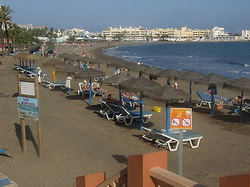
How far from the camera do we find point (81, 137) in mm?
9359

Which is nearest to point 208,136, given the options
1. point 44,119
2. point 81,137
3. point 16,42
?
point 81,137

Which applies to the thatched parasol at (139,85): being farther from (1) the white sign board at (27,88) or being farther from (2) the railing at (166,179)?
(2) the railing at (166,179)

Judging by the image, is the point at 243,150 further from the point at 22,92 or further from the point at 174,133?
the point at 22,92

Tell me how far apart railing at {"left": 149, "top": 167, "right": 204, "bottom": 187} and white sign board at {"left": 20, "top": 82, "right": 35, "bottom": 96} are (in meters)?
5.29

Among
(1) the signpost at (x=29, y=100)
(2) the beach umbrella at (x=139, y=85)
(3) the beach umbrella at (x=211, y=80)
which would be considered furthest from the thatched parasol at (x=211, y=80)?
(1) the signpost at (x=29, y=100)

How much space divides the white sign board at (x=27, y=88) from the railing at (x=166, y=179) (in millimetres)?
5292

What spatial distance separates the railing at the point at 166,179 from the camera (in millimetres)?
2590

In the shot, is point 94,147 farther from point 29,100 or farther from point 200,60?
point 200,60

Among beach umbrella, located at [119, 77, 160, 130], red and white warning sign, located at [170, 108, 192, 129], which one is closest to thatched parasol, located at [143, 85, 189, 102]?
beach umbrella, located at [119, 77, 160, 130]

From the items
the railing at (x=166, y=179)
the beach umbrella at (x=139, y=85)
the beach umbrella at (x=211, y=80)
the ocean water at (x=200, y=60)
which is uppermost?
the railing at (x=166, y=179)

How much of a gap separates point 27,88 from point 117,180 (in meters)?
5.02

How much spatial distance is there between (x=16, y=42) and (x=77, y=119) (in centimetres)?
6275

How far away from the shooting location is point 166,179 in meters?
2.73

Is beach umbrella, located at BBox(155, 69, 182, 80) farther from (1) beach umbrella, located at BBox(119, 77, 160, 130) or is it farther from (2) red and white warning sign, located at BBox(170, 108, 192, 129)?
Answer: (2) red and white warning sign, located at BBox(170, 108, 192, 129)
